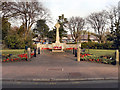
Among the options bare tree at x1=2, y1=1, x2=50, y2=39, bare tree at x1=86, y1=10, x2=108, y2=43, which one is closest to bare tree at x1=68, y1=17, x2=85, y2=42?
bare tree at x1=86, y1=10, x2=108, y2=43

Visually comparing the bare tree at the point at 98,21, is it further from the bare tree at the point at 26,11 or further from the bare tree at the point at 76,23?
the bare tree at the point at 26,11

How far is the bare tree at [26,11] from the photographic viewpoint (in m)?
30.3

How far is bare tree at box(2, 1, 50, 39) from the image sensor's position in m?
30.3

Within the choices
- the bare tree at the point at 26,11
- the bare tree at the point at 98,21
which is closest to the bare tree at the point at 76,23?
the bare tree at the point at 98,21

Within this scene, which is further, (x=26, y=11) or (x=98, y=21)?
(x=98, y=21)

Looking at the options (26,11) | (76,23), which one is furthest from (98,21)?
(26,11)

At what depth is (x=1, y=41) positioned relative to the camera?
29.2 metres

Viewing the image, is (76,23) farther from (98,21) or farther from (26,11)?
(26,11)

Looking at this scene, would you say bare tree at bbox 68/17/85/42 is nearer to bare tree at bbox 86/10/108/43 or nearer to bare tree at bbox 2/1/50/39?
bare tree at bbox 86/10/108/43

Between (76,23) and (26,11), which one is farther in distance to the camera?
(76,23)

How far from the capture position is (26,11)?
111ft

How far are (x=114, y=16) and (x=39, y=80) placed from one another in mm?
38626

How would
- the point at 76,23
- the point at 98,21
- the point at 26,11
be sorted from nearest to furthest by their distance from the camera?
the point at 26,11 < the point at 98,21 < the point at 76,23

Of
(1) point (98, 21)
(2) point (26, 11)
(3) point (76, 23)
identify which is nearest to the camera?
(2) point (26, 11)
